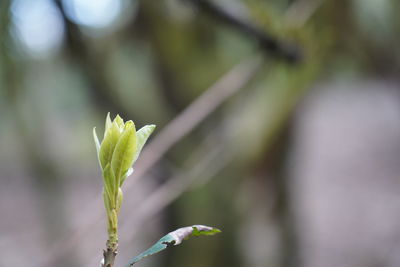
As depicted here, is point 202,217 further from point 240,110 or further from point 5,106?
point 5,106

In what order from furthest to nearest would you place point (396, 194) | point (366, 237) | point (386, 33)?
point (396, 194) < point (366, 237) < point (386, 33)

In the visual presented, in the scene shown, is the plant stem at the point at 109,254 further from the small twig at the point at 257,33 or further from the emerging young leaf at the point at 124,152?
the small twig at the point at 257,33

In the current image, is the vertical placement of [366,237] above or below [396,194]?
below

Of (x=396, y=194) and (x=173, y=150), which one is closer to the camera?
(x=173, y=150)

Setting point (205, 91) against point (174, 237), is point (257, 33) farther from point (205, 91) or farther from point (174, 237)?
point (174, 237)

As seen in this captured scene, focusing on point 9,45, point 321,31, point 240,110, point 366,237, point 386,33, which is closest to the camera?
point 9,45

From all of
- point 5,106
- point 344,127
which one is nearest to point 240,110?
point 5,106

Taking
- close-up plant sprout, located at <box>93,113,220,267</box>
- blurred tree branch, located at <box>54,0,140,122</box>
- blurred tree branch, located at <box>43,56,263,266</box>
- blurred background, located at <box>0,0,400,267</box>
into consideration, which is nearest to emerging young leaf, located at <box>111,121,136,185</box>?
close-up plant sprout, located at <box>93,113,220,267</box>

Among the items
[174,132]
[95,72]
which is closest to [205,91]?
[95,72]
